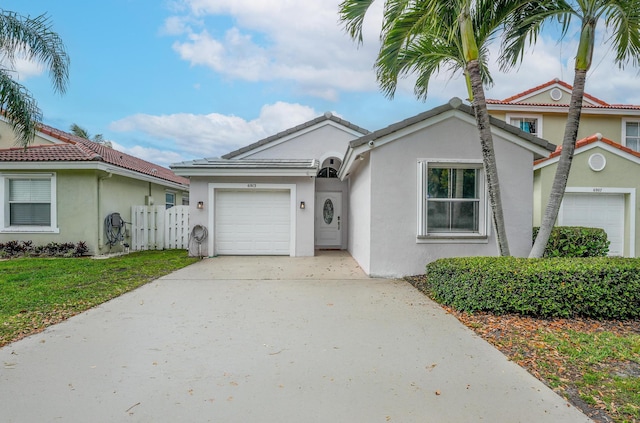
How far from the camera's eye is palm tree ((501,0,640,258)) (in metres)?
6.18

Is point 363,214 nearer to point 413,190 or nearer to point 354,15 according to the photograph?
point 413,190

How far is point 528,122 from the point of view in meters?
14.0

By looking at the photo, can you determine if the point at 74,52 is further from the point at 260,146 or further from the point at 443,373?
the point at 443,373

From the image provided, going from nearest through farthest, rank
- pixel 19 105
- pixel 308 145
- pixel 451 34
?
pixel 451 34, pixel 19 105, pixel 308 145

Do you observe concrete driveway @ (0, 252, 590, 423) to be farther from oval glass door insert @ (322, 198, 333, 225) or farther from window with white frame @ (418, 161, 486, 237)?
oval glass door insert @ (322, 198, 333, 225)

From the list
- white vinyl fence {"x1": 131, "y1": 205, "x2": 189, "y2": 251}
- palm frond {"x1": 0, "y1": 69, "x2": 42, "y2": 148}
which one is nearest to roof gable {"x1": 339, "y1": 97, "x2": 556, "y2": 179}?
palm frond {"x1": 0, "y1": 69, "x2": 42, "y2": 148}

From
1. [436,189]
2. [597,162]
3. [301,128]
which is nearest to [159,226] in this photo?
[301,128]

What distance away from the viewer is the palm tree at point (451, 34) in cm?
649

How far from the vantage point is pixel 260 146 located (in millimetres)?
14703

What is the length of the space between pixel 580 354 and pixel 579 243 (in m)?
6.19

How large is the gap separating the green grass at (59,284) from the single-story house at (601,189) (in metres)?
11.7

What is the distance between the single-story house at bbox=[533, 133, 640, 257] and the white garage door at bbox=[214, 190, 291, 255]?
8597mm

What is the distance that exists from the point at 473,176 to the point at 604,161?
6014mm

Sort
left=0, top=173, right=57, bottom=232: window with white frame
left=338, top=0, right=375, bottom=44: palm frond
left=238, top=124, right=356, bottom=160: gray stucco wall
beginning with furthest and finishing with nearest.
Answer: left=238, top=124, right=356, bottom=160: gray stucco wall → left=0, top=173, right=57, bottom=232: window with white frame → left=338, top=0, right=375, bottom=44: palm frond
